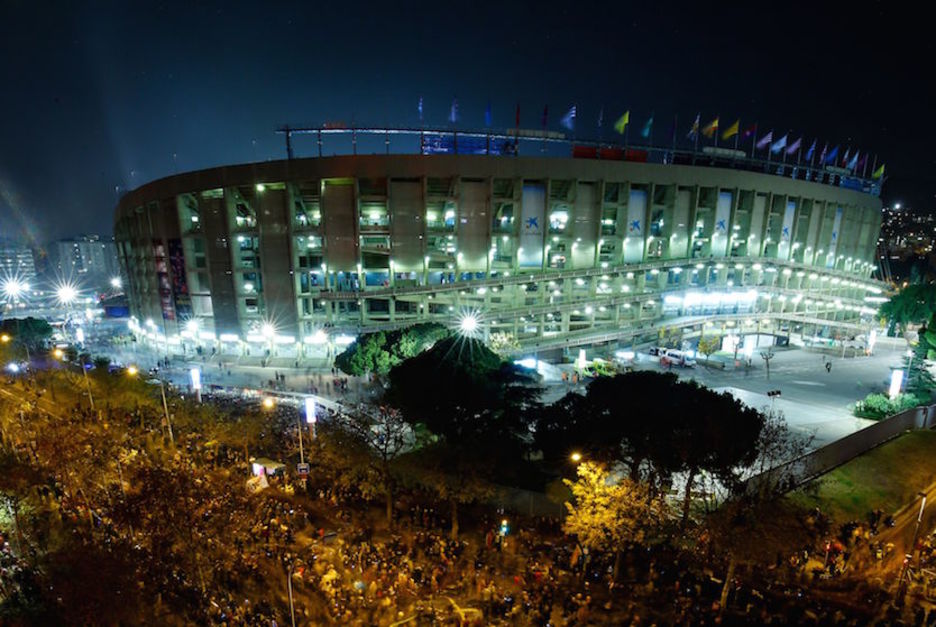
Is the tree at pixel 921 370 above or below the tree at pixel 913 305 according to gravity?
below

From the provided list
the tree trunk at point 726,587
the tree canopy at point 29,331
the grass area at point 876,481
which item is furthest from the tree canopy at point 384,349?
the tree canopy at point 29,331

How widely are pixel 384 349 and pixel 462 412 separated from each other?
55.8 ft

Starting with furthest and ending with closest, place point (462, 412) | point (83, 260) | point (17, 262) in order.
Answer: point (83, 260) < point (17, 262) < point (462, 412)

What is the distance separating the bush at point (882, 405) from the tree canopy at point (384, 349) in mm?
31762

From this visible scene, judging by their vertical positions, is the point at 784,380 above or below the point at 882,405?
below

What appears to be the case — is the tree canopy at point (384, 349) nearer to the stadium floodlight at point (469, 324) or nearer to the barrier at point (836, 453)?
the stadium floodlight at point (469, 324)

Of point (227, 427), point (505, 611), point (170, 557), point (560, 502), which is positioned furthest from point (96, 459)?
point (560, 502)

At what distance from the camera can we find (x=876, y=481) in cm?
2366

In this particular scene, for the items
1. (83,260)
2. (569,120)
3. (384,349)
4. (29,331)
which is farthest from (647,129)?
(83,260)

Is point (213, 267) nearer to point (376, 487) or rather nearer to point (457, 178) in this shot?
point (457, 178)

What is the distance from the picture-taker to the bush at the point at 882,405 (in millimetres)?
32562

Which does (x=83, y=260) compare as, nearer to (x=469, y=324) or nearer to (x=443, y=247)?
(x=443, y=247)

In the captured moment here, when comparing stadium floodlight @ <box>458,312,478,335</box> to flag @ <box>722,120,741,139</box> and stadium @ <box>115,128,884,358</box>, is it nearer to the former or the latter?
stadium @ <box>115,128,884,358</box>

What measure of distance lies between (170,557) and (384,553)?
810 cm
